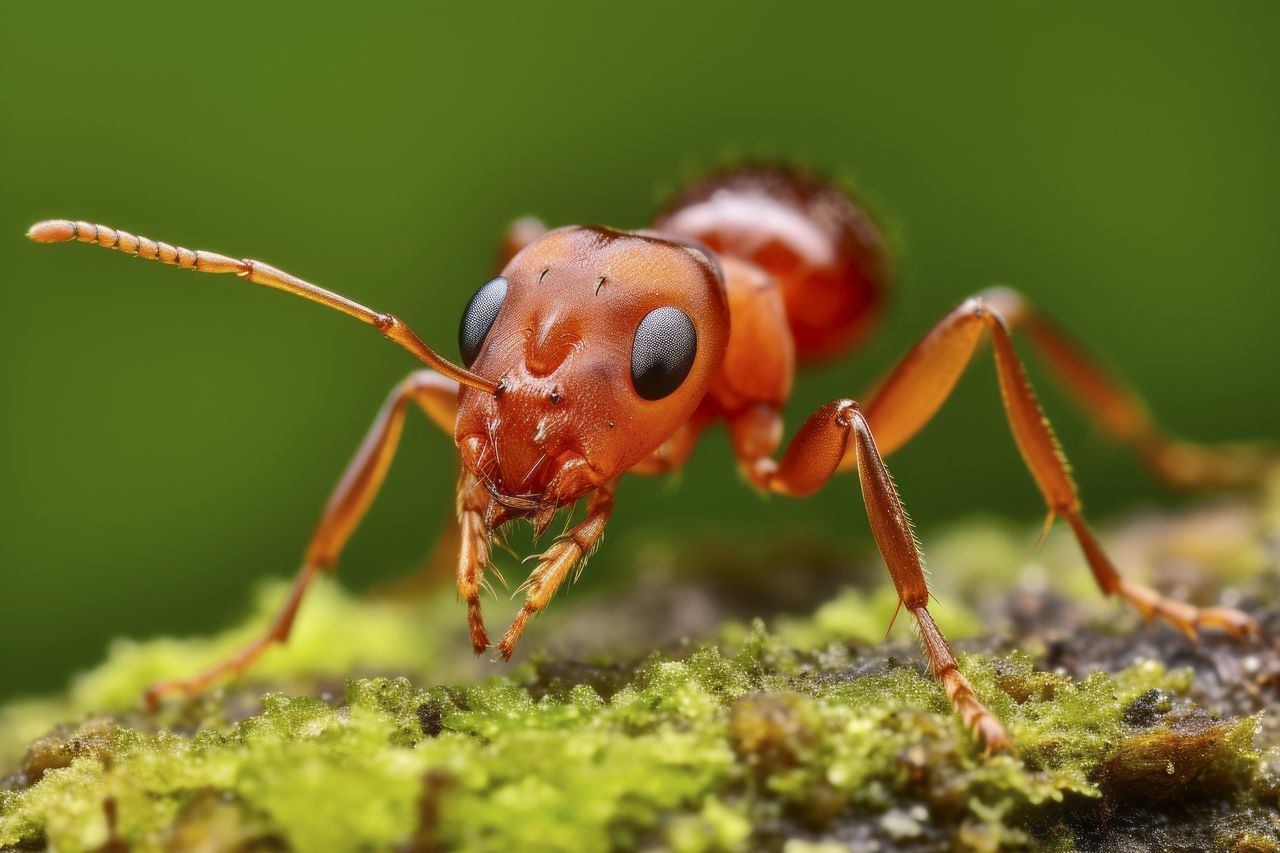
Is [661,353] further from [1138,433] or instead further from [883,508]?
[1138,433]

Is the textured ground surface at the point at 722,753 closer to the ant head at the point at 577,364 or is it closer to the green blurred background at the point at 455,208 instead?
the ant head at the point at 577,364

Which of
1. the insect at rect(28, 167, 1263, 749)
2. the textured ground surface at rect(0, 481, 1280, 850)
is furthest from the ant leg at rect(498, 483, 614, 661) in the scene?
the textured ground surface at rect(0, 481, 1280, 850)

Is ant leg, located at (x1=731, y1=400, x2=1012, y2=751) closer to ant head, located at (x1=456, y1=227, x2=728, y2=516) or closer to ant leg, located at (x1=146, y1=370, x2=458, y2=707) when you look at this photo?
ant head, located at (x1=456, y1=227, x2=728, y2=516)

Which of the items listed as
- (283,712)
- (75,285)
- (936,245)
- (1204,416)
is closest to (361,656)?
(283,712)

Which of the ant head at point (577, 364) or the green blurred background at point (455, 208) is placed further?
the green blurred background at point (455, 208)

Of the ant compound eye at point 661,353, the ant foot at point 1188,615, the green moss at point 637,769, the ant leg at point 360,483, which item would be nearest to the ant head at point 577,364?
the ant compound eye at point 661,353

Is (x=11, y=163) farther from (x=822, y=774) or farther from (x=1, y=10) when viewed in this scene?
(x=822, y=774)

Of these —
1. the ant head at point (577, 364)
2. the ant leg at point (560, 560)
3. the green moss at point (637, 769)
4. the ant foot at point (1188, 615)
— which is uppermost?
the ant head at point (577, 364)
